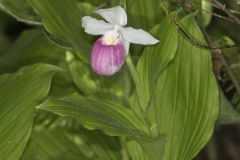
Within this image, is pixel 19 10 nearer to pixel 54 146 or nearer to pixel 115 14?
pixel 54 146

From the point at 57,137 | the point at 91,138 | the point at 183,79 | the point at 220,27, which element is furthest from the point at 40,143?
the point at 220,27

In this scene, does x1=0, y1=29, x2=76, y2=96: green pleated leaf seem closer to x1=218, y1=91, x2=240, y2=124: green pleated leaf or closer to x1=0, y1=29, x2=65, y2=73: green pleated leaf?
x1=0, y1=29, x2=65, y2=73: green pleated leaf

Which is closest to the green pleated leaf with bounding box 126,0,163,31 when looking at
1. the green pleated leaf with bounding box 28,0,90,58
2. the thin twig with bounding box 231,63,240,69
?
the green pleated leaf with bounding box 28,0,90,58

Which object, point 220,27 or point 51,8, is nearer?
A: point 51,8

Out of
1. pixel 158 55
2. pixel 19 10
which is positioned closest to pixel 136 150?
pixel 158 55

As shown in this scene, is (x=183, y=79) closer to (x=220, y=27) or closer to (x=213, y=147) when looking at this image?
(x=220, y=27)

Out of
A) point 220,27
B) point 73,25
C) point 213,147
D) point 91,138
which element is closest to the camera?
point 73,25

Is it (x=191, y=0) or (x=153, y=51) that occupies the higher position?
(x=153, y=51)

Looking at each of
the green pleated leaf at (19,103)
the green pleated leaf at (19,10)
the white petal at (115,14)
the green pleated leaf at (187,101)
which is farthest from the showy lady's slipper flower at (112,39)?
the green pleated leaf at (19,10)
